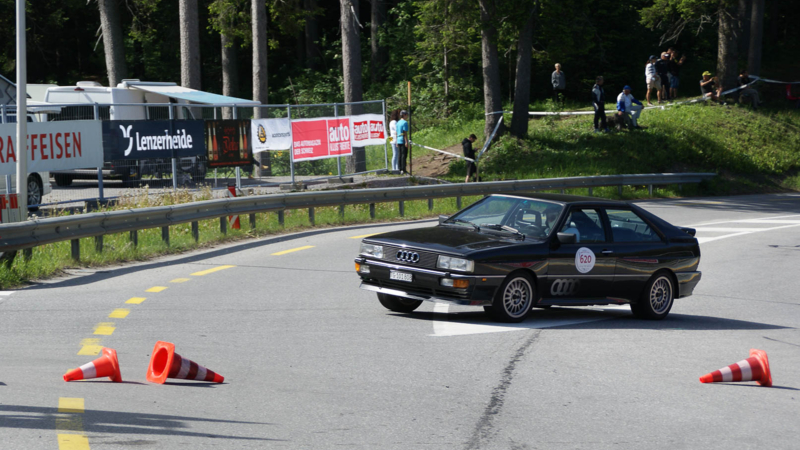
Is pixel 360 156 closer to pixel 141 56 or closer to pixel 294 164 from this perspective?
pixel 294 164

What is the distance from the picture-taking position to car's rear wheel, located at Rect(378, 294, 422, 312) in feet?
33.1

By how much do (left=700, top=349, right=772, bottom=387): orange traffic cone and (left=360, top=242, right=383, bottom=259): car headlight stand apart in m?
3.56

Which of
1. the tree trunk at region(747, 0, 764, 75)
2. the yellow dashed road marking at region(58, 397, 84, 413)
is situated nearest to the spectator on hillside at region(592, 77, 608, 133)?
the tree trunk at region(747, 0, 764, 75)

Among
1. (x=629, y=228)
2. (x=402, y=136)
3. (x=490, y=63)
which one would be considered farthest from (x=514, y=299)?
(x=490, y=63)

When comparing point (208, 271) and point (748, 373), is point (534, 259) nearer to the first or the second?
point (748, 373)

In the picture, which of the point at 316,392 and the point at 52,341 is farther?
the point at 52,341

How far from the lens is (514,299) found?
950 centimetres

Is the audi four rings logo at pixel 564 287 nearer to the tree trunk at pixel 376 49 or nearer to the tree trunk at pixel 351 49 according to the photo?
the tree trunk at pixel 351 49

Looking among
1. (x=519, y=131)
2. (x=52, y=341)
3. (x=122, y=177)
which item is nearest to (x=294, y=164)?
(x=122, y=177)

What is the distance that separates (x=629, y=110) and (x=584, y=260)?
23.6 metres

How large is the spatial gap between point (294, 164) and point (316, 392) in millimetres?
17689

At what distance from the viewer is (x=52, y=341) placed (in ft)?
26.2

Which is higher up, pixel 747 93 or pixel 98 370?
pixel 747 93

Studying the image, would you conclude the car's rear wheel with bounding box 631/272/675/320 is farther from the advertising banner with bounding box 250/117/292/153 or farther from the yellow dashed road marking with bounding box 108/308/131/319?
the advertising banner with bounding box 250/117/292/153
